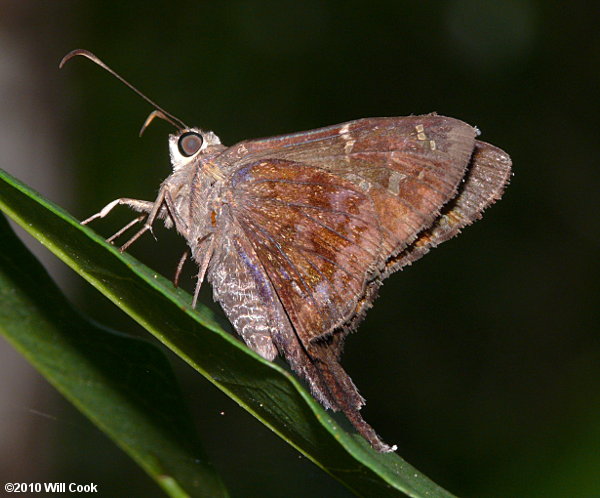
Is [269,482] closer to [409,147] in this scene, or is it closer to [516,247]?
[409,147]

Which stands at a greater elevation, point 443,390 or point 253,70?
point 253,70

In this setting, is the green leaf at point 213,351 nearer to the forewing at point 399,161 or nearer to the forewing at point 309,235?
the forewing at point 309,235

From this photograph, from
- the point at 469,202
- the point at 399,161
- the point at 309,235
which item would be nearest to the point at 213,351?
the point at 309,235

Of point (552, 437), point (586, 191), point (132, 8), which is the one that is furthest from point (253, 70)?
point (552, 437)

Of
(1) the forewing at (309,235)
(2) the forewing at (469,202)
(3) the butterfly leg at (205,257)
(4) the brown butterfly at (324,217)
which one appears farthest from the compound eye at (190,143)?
(2) the forewing at (469,202)

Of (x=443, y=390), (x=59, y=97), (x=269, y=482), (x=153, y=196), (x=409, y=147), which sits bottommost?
(x=269, y=482)

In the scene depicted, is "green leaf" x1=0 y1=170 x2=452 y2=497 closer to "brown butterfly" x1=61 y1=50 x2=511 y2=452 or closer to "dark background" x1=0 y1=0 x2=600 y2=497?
"brown butterfly" x1=61 y1=50 x2=511 y2=452
